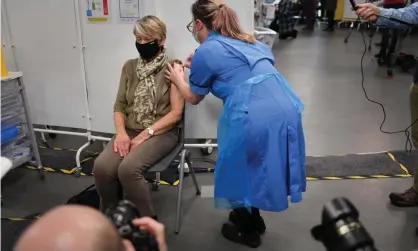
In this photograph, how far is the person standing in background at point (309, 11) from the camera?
9.90 metres

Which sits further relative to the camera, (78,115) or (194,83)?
(78,115)

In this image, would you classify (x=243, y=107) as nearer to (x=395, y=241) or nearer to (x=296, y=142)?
(x=296, y=142)

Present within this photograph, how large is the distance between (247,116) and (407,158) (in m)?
1.90

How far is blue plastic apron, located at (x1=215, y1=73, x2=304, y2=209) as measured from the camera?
1.99 metres

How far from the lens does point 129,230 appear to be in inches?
38.4

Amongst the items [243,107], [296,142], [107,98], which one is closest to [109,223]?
[243,107]

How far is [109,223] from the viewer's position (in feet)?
2.82

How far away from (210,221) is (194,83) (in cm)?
93

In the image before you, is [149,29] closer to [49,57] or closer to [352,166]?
[49,57]

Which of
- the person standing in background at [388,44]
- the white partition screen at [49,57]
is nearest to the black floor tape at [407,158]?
the white partition screen at [49,57]

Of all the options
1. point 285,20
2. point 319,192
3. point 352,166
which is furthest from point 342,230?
point 285,20

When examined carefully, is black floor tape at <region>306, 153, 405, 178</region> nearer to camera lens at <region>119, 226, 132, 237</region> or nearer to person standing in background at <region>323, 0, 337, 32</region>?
camera lens at <region>119, 226, 132, 237</region>

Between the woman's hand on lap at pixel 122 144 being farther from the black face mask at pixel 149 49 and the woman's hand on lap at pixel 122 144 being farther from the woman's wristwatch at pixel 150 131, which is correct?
the black face mask at pixel 149 49

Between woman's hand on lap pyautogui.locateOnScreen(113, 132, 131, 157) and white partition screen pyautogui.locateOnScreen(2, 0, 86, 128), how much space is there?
930 mm
